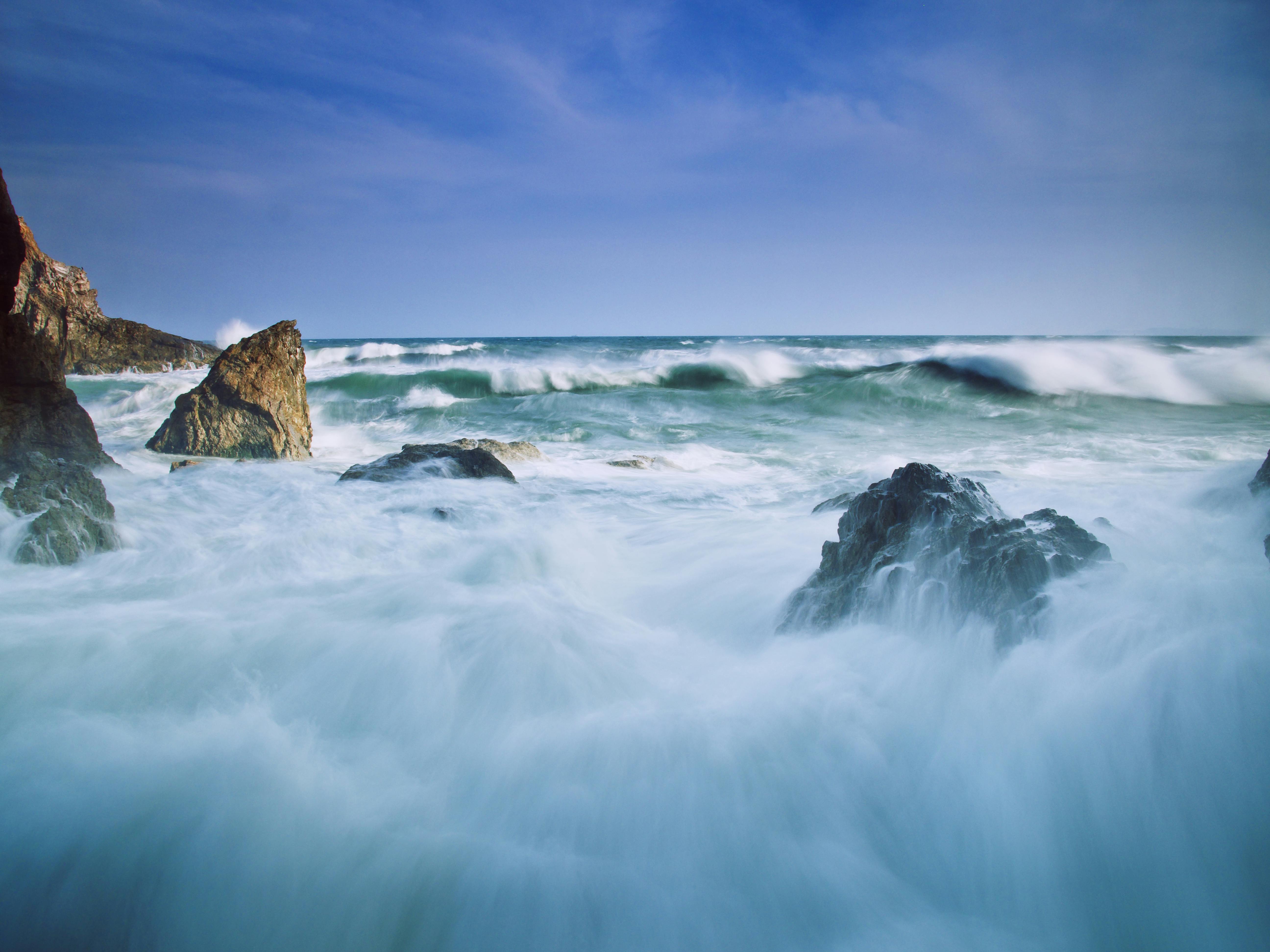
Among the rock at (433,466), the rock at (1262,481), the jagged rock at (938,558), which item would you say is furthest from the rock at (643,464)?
the rock at (1262,481)

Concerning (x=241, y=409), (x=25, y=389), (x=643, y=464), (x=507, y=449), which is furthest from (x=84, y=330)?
(x=643, y=464)

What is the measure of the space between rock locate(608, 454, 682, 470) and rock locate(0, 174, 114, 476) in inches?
208

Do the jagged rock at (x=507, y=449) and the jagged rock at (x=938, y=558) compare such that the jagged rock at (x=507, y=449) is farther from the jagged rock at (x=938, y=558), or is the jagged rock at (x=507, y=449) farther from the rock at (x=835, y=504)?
the jagged rock at (x=938, y=558)

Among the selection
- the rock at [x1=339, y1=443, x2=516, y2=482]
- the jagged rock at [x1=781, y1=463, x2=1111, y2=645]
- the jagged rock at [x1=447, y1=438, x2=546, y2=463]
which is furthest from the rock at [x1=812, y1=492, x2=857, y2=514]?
the jagged rock at [x1=447, y1=438, x2=546, y2=463]

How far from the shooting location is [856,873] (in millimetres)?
1759

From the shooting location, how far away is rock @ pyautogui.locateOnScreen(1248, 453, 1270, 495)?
3.06 meters

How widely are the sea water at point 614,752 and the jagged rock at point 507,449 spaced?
11.9ft

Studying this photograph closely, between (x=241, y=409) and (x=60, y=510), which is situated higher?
(x=241, y=409)

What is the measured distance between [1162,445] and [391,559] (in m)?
11.0

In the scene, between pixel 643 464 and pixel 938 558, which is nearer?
pixel 938 558

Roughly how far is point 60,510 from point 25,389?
3.26 ft

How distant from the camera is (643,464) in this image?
8273 mm

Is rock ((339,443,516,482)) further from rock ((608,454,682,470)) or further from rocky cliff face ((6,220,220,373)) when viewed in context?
rocky cliff face ((6,220,220,373))

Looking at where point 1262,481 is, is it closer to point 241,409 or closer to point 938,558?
point 938,558
